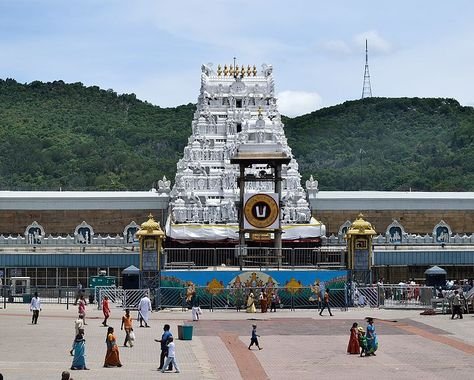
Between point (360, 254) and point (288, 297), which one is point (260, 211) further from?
point (360, 254)

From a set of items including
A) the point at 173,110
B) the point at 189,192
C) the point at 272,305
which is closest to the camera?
the point at 272,305

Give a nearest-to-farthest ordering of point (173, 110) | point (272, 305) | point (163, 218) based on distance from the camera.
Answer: point (272, 305) → point (163, 218) → point (173, 110)

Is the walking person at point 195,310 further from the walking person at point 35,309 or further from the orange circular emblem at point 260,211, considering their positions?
the orange circular emblem at point 260,211

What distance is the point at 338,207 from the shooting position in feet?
259

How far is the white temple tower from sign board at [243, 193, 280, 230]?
11.3 metres

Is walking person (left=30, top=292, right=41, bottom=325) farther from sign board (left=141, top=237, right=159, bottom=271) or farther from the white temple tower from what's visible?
the white temple tower

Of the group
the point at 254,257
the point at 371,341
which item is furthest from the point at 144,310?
the point at 254,257

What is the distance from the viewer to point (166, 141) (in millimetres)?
158500

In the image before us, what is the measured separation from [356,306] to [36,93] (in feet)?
452

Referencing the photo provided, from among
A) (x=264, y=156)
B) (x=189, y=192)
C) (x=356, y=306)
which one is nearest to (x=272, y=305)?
(x=356, y=306)

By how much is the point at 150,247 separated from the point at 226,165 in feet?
74.2

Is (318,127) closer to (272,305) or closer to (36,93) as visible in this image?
(36,93)

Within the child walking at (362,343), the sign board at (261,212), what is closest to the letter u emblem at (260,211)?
the sign board at (261,212)

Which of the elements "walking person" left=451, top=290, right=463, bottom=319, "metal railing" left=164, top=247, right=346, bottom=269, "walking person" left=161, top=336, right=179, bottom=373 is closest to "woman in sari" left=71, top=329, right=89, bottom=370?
"walking person" left=161, top=336, right=179, bottom=373
